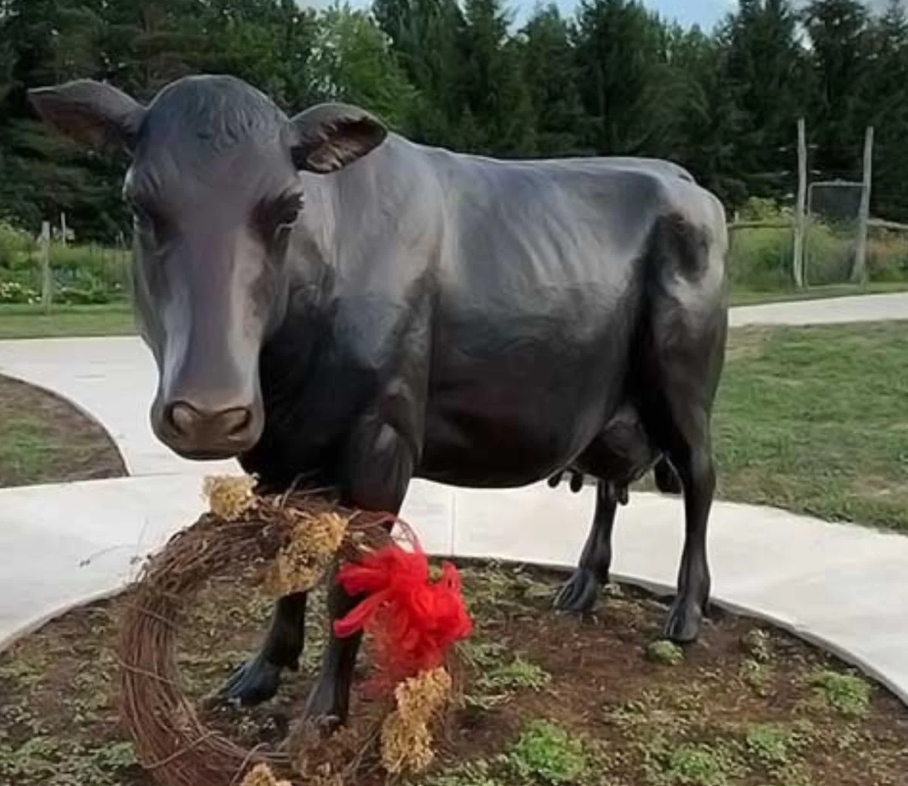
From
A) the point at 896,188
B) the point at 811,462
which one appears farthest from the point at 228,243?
the point at 896,188

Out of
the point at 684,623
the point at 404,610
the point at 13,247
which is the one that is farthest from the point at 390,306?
the point at 13,247

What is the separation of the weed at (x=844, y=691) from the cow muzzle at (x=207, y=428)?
1.95m

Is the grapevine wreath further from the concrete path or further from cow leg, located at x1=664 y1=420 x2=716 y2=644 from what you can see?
the concrete path

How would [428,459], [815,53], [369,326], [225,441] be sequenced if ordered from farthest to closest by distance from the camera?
[815,53] → [428,459] → [369,326] → [225,441]

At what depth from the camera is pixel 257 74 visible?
30.8m

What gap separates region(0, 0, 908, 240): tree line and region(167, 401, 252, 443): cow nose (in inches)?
902

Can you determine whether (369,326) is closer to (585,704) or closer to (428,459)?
(428,459)

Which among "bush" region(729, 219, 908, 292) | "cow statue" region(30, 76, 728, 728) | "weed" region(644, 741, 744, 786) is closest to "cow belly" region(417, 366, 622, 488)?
"cow statue" region(30, 76, 728, 728)

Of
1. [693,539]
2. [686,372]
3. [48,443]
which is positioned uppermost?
[686,372]

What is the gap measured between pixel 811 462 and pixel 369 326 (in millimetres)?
4194

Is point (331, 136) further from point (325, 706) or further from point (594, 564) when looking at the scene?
point (594, 564)

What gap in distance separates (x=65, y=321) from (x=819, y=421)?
846 cm

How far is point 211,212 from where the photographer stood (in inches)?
93.9

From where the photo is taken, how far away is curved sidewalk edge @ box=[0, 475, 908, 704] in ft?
13.6
